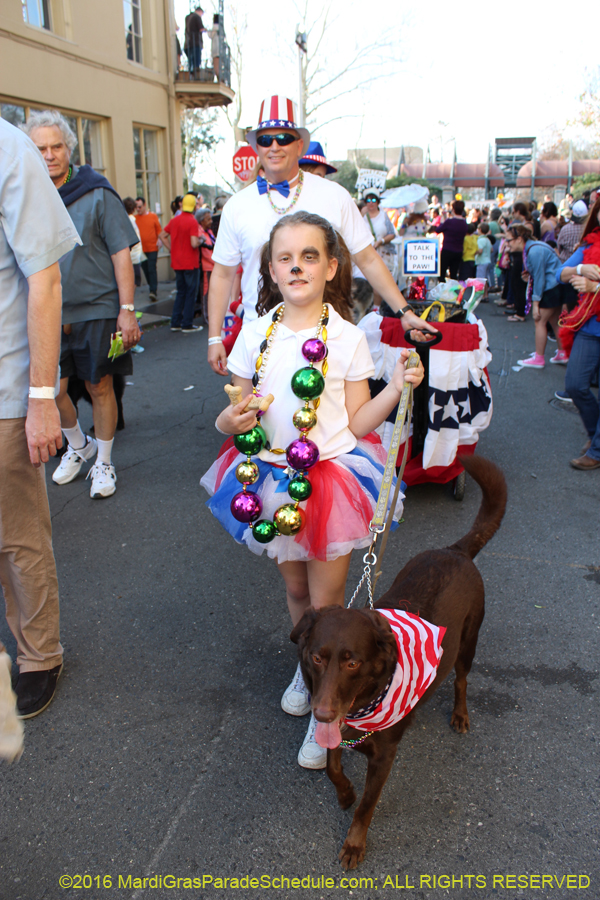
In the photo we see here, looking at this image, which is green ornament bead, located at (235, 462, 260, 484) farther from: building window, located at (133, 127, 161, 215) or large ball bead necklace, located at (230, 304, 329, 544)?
building window, located at (133, 127, 161, 215)

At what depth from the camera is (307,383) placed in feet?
7.12

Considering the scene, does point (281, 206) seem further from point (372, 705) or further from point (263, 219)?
point (372, 705)

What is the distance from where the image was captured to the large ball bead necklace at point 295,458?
221 cm

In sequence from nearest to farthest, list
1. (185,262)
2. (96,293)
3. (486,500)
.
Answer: (486,500) < (96,293) < (185,262)

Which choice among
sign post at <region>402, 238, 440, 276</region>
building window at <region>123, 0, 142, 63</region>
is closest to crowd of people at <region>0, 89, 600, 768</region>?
sign post at <region>402, 238, 440, 276</region>

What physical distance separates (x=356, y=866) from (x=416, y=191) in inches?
456

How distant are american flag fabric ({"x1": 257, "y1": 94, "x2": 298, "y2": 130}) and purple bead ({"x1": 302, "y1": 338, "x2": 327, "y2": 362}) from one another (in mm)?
1359

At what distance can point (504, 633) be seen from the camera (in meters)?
3.15

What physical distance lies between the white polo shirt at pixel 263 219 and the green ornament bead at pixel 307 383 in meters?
1.10

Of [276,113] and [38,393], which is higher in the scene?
[276,113]

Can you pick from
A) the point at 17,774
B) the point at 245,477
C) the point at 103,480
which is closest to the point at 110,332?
the point at 103,480

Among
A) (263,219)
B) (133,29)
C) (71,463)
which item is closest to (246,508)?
(263,219)

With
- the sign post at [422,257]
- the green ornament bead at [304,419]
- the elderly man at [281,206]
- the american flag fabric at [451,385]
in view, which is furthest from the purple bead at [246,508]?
the sign post at [422,257]

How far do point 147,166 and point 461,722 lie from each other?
1580 centimetres
